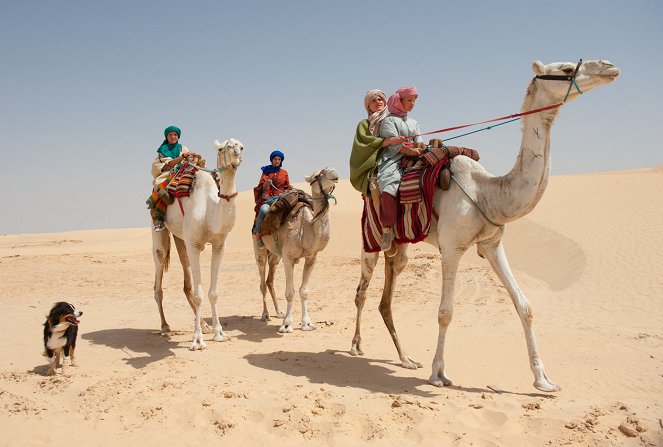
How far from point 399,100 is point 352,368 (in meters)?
3.32

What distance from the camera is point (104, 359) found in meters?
7.48

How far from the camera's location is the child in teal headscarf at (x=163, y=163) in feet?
28.1

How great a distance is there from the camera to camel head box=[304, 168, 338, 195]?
9.04 m

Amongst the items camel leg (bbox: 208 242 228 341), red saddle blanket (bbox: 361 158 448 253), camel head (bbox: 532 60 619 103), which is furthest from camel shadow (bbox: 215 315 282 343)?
camel head (bbox: 532 60 619 103)

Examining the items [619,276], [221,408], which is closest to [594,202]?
[619,276]

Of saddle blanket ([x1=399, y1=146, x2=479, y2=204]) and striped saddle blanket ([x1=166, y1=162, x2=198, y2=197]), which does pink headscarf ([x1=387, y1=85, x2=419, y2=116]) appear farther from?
striped saddle blanket ([x1=166, y1=162, x2=198, y2=197])

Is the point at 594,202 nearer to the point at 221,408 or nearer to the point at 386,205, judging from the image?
the point at 386,205

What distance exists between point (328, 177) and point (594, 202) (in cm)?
1895

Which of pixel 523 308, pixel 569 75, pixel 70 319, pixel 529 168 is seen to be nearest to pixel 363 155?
pixel 529 168

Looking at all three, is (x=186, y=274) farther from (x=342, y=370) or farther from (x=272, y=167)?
(x=342, y=370)

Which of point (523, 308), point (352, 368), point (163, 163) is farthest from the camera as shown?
point (163, 163)

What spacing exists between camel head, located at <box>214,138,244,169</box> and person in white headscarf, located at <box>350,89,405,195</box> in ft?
5.91

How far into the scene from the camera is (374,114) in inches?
262

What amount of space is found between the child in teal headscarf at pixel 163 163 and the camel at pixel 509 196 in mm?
4498
